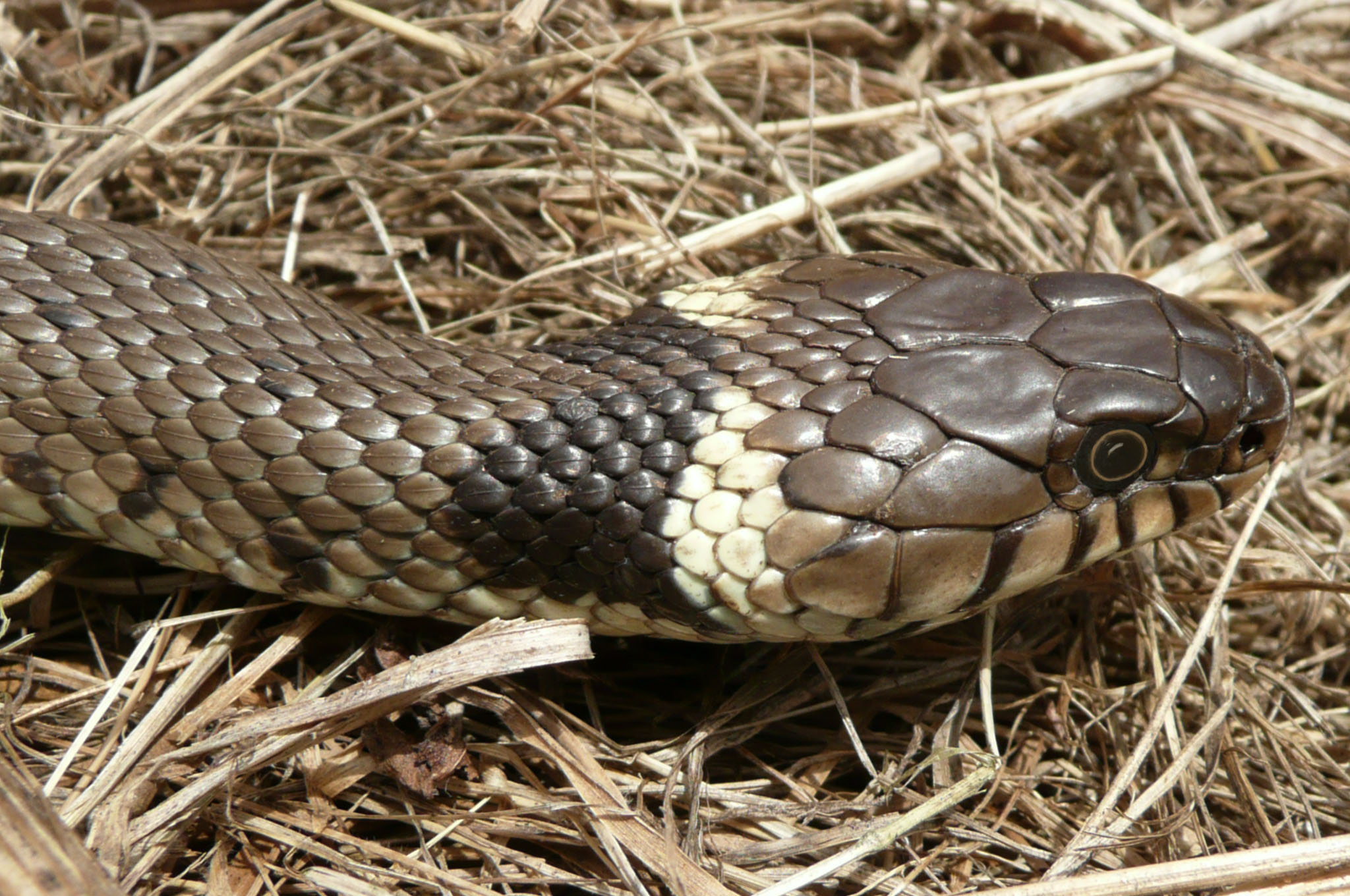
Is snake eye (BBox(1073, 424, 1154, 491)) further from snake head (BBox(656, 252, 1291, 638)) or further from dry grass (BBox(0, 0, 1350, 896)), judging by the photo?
dry grass (BBox(0, 0, 1350, 896))

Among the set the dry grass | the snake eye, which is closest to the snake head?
the snake eye

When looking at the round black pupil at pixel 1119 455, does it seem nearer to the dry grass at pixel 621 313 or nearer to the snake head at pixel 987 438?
the snake head at pixel 987 438

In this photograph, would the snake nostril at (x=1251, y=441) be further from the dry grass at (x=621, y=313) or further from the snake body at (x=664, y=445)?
the dry grass at (x=621, y=313)

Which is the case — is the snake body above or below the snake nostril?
above

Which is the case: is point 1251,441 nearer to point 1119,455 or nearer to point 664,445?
point 1119,455

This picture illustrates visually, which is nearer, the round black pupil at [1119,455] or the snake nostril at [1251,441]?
the round black pupil at [1119,455]

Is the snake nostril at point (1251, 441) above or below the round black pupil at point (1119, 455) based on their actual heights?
below

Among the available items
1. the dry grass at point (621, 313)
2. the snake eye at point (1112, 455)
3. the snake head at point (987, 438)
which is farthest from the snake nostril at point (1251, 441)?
the dry grass at point (621, 313)

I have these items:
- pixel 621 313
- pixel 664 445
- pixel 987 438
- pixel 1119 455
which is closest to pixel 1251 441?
pixel 1119 455

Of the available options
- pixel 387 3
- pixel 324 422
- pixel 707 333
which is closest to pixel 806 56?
pixel 387 3
